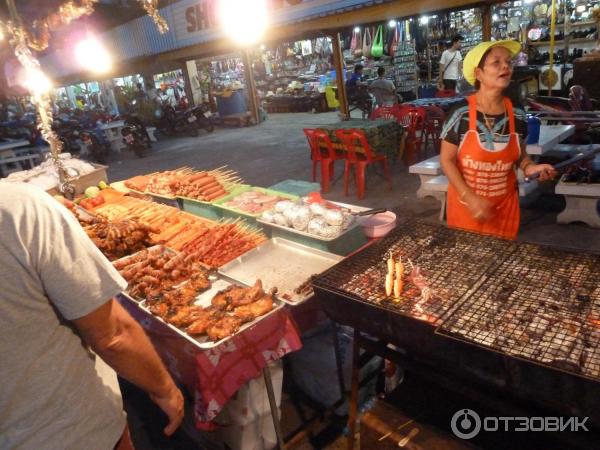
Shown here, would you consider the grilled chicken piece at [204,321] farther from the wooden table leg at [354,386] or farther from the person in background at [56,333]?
the wooden table leg at [354,386]

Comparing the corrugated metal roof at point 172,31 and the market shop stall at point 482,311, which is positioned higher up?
the corrugated metal roof at point 172,31

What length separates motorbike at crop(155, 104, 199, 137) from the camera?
20109mm

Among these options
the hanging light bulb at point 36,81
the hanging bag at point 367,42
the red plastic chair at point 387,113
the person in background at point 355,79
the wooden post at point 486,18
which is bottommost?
the red plastic chair at point 387,113

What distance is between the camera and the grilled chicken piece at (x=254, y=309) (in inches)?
106

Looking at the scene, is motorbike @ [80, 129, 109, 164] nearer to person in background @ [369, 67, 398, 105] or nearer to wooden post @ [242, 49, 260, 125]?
wooden post @ [242, 49, 260, 125]

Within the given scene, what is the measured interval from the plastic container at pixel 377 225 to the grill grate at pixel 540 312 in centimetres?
121

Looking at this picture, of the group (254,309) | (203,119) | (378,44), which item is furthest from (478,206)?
(203,119)

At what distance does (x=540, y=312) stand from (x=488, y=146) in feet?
6.12

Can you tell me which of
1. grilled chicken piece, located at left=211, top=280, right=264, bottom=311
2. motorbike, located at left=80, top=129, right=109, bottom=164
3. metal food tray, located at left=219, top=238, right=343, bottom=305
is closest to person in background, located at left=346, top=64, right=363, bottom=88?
motorbike, located at left=80, top=129, right=109, bottom=164

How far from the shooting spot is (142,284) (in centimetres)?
327

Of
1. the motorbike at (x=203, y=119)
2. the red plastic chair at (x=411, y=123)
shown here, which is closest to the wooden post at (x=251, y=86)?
the motorbike at (x=203, y=119)

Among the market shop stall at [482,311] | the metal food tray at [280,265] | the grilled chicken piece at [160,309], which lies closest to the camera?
the market shop stall at [482,311]

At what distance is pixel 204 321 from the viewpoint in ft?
8.89

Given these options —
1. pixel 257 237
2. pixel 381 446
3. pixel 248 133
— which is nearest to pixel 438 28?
pixel 248 133
